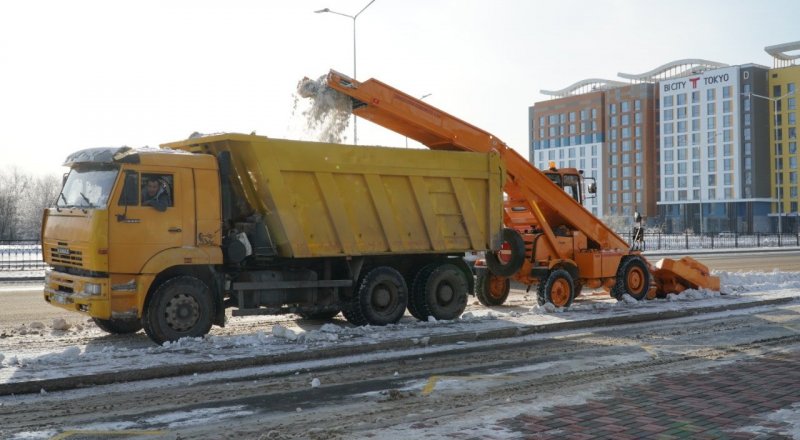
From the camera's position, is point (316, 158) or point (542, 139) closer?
point (316, 158)

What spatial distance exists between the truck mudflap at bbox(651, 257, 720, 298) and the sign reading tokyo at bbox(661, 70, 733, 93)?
99.9 metres

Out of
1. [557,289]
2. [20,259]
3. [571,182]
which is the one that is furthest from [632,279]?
[20,259]

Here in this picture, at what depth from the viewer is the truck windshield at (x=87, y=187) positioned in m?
10.1

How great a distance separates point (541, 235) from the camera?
14.6 meters

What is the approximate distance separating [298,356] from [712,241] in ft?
159

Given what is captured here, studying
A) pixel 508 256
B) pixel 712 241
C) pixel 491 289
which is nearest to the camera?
pixel 508 256

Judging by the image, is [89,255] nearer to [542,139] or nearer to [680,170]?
[680,170]

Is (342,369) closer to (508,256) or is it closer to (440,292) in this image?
(440,292)

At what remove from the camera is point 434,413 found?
6.69 m

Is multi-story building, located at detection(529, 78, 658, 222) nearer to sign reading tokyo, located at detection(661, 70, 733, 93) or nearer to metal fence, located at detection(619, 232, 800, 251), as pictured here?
sign reading tokyo, located at detection(661, 70, 733, 93)

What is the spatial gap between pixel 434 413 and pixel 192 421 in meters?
2.09

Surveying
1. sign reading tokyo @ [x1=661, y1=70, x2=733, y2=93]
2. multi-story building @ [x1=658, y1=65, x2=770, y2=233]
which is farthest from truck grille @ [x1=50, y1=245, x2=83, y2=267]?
sign reading tokyo @ [x1=661, y1=70, x2=733, y2=93]

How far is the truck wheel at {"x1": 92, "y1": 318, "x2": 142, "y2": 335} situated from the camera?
11289 mm

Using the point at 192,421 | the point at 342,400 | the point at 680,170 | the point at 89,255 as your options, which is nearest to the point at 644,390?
the point at 342,400
